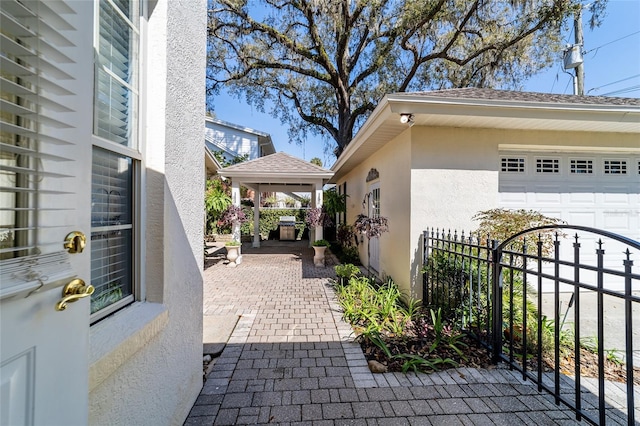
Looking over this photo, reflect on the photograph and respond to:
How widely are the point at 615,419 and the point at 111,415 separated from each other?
11.9 ft

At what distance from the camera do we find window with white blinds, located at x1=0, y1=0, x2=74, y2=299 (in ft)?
2.75

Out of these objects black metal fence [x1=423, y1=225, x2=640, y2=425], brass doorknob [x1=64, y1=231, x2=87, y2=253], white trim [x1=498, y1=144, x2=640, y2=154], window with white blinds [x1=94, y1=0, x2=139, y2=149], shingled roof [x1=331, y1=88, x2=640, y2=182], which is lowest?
black metal fence [x1=423, y1=225, x2=640, y2=425]

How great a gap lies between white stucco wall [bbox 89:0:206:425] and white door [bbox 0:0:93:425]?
1.19 ft

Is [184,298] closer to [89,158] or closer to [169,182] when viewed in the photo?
[169,182]

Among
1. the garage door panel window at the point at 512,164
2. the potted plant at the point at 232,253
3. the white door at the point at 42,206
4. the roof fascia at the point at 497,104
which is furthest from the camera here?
the potted plant at the point at 232,253

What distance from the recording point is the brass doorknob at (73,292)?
959 mm

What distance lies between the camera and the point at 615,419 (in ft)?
7.62

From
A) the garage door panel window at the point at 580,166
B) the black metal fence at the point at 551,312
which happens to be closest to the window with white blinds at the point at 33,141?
the black metal fence at the point at 551,312

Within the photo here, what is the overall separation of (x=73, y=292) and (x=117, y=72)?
1343mm

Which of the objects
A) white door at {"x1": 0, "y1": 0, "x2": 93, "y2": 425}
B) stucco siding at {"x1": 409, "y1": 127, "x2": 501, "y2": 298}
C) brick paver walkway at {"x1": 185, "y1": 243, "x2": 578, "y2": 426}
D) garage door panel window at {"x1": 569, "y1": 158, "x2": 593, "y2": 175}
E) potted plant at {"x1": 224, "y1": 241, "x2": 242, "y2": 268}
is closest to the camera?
white door at {"x1": 0, "y1": 0, "x2": 93, "y2": 425}

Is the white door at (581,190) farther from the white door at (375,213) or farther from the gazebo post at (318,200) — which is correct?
→ the gazebo post at (318,200)

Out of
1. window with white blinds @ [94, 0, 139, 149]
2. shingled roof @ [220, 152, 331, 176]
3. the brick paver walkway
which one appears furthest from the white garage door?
window with white blinds @ [94, 0, 139, 149]

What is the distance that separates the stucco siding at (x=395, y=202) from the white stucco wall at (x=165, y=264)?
11.9 ft

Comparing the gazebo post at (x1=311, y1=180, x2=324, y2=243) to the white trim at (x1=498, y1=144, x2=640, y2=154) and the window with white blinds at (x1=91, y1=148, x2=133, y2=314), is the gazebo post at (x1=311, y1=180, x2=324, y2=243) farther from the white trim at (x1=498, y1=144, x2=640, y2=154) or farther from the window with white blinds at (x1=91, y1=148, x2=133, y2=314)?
the window with white blinds at (x1=91, y1=148, x2=133, y2=314)
